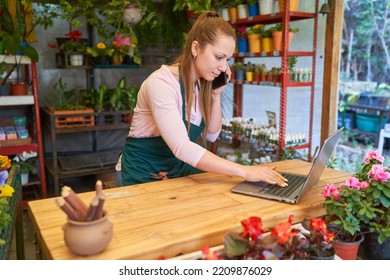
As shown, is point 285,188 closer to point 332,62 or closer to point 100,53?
point 332,62

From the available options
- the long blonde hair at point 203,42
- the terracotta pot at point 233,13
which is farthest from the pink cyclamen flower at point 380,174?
the terracotta pot at point 233,13

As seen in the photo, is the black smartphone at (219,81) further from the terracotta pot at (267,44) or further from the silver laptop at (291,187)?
the terracotta pot at (267,44)

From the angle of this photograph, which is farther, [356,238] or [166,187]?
[166,187]

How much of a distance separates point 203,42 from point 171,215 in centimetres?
83

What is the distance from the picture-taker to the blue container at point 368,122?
5.88 meters

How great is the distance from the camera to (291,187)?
1594 millimetres

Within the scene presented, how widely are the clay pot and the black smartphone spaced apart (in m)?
1.17

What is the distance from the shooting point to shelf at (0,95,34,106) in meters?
3.51

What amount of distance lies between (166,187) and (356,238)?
30.3 inches

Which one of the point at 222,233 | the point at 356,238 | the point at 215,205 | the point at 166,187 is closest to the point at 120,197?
the point at 166,187

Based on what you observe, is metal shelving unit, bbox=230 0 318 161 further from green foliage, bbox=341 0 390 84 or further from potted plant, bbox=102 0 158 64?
green foliage, bbox=341 0 390 84

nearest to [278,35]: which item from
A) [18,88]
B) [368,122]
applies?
[18,88]

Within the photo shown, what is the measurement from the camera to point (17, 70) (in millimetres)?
3865

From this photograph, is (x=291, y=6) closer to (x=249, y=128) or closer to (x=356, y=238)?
(x=249, y=128)
